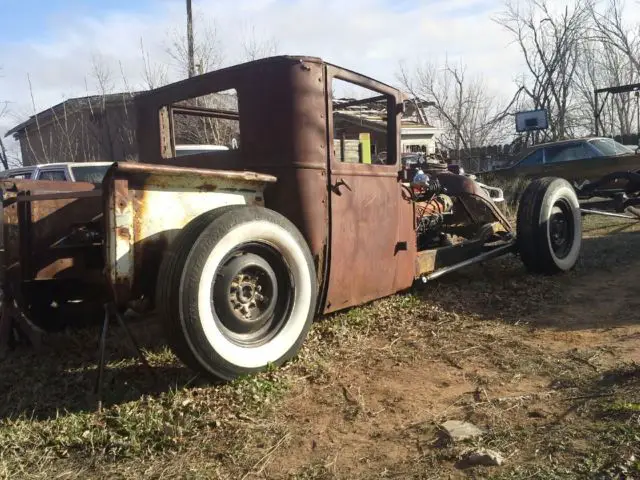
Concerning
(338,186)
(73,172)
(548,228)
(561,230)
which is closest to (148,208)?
(338,186)

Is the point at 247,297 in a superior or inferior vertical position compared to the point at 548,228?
inferior

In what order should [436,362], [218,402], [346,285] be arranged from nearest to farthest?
[218,402], [436,362], [346,285]

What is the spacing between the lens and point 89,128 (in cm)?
1692

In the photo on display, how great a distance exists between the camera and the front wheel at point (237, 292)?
2799 millimetres

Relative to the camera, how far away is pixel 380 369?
11.5 ft

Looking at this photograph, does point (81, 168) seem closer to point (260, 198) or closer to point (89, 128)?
point (260, 198)

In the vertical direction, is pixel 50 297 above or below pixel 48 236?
→ below

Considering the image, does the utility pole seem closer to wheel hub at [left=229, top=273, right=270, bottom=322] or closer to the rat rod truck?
the rat rod truck

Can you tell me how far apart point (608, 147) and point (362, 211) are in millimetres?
11208

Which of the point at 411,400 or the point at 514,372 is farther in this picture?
the point at 514,372

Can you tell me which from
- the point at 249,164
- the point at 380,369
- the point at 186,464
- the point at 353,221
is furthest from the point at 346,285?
the point at 186,464

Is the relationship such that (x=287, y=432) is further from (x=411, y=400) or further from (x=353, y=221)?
(x=353, y=221)

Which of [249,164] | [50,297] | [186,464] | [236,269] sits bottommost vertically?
[186,464]

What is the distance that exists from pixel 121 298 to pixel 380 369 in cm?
152
